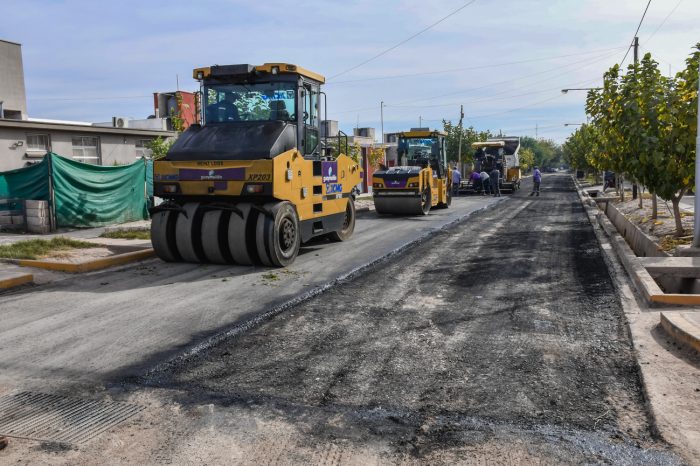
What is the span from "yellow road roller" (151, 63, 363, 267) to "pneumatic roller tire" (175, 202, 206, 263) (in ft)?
0.05

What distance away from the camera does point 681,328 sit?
5.33m

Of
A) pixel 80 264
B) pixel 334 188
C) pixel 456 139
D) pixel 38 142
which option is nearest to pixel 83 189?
pixel 80 264

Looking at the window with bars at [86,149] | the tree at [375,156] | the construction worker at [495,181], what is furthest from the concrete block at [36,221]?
the tree at [375,156]

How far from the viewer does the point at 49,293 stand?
7.90m

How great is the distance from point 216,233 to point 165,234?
3.25 ft

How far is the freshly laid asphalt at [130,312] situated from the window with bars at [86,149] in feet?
43.7

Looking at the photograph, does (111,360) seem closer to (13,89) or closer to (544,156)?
(13,89)

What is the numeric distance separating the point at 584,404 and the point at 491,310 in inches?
104

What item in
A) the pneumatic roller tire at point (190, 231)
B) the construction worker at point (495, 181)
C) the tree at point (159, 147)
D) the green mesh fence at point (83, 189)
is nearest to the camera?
the pneumatic roller tire at point (190, 231)

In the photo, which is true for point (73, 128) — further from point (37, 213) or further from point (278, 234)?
point (278, 234)

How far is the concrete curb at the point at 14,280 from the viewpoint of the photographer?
8.16 meters

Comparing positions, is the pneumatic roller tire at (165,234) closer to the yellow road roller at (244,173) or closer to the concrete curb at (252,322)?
the yellow road roller at (244,173)

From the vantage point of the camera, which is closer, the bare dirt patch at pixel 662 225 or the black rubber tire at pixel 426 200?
the bare dirt patch at pixel 662 225

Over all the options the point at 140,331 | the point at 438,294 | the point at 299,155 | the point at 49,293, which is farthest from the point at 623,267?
the point at 49,293
